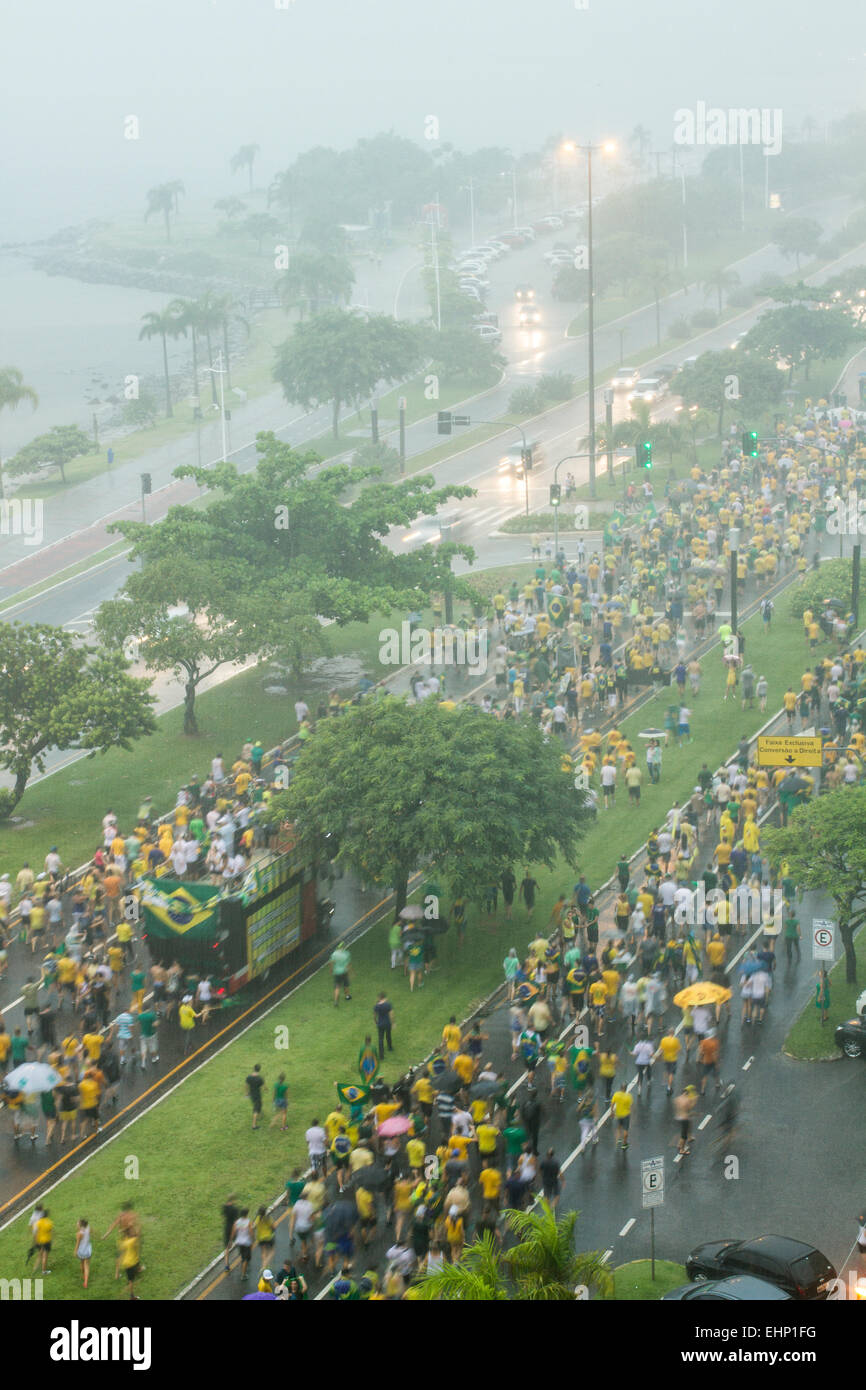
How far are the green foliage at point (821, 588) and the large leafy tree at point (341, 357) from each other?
4068 centimetres

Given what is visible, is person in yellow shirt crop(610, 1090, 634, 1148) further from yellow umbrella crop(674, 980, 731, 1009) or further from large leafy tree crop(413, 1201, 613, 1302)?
large leafy tree crop(413, 1201, 613, 1302)

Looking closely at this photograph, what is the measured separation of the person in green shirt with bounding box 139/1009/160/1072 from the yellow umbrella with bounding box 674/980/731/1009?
910 centimetres

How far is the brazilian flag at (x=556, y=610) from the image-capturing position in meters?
53.3

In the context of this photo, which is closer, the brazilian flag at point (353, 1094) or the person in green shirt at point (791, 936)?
the brazilian flag at point (353, 1094)

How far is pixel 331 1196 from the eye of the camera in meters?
24.5

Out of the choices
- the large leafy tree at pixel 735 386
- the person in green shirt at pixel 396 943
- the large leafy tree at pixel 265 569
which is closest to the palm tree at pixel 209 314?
the large leafy tree at pixel 735 386

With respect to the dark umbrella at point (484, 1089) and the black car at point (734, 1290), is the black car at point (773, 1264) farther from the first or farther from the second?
the dark umbrella at point (484, 1089)
